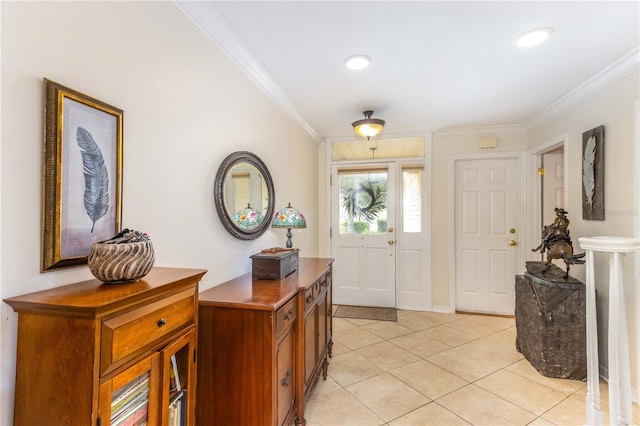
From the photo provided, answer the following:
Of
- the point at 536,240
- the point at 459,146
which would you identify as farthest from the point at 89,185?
the point at 536,240

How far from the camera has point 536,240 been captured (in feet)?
11.6

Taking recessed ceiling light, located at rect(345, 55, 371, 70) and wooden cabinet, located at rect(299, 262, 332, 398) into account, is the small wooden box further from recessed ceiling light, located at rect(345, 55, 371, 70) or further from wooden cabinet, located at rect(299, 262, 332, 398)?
recessed ceiling light, located at rect(345, 55, 371, 70)

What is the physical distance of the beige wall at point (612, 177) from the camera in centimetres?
A: 210

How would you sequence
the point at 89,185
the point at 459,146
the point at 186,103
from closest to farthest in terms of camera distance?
1. the point at 89,185
2. the point at 186,103
3. the point at 459,146

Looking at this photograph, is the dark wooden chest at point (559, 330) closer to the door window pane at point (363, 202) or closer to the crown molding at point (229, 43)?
the door window pane at point (363, 202)

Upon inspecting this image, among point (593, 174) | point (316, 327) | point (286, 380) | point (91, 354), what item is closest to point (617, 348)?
point (593, 174)

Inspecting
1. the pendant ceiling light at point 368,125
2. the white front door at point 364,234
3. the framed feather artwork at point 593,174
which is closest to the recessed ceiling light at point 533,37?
the framed feather artwork at point 593,174

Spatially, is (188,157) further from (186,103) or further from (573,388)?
(573,388)

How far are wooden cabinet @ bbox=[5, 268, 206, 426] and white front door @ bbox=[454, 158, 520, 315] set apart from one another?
3782 mm

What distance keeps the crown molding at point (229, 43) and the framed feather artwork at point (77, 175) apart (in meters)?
0.79

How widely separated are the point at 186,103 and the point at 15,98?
0.77 meters

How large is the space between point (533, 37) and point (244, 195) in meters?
2.14

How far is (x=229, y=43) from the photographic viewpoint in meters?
1.85

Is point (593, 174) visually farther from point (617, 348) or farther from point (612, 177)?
point (617, 348)
